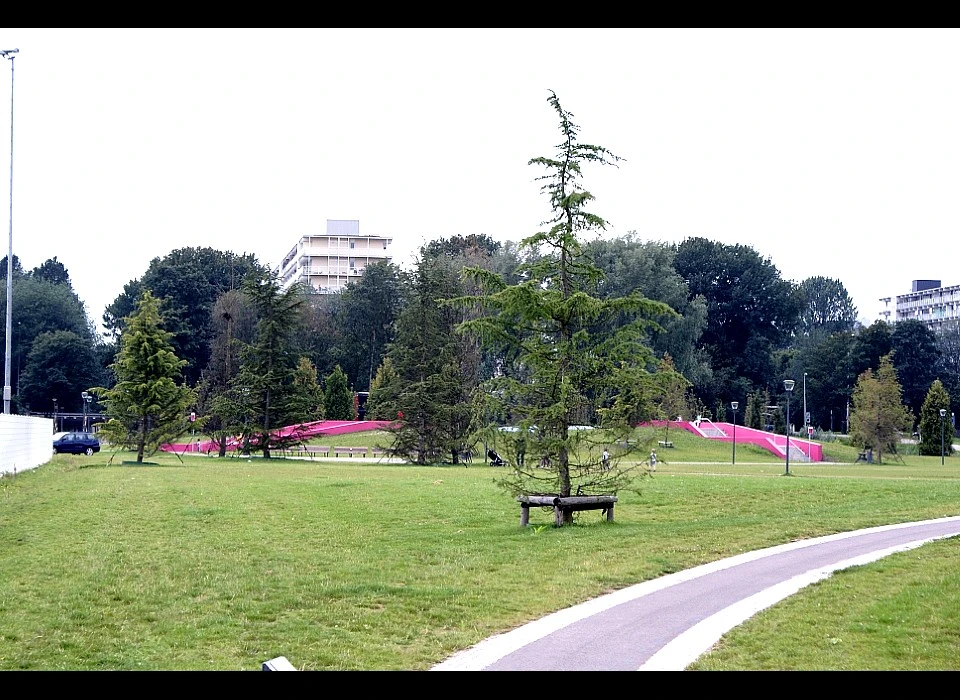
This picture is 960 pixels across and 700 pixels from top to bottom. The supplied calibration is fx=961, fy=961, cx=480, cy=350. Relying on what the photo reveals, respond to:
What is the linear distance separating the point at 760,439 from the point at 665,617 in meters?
58.4

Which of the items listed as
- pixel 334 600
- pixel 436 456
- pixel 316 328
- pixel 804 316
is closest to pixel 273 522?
pixel 334 600

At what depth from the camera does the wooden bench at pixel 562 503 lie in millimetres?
17234

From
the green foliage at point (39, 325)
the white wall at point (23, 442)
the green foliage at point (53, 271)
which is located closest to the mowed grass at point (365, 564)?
the white wall at point (23, 442)

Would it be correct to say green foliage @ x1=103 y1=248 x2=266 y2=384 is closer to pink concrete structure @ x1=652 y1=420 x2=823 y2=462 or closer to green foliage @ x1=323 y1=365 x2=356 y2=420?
green foliage @ x1=323 y1=365 x2=356 y2=420

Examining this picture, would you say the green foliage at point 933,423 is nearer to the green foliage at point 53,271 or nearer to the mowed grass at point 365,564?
the mowed grass at point 365,564

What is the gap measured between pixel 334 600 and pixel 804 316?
438 ft

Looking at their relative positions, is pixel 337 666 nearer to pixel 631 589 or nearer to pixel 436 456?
pixel 631 589

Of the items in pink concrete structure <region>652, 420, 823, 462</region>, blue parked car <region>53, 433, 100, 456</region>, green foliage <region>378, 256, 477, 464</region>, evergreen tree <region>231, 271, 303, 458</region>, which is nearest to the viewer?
green foliage <region>378, 256, 477, 464</region>

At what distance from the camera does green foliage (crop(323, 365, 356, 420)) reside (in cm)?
7275

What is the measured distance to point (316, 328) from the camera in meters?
86.3

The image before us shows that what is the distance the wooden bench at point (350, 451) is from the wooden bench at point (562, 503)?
126ft

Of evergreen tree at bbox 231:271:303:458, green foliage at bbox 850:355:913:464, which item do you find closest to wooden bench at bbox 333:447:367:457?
evergreen tree at bbox 231:271:303:458

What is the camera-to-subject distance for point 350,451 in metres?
57.9

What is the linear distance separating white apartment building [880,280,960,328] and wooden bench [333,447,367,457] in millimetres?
95843
